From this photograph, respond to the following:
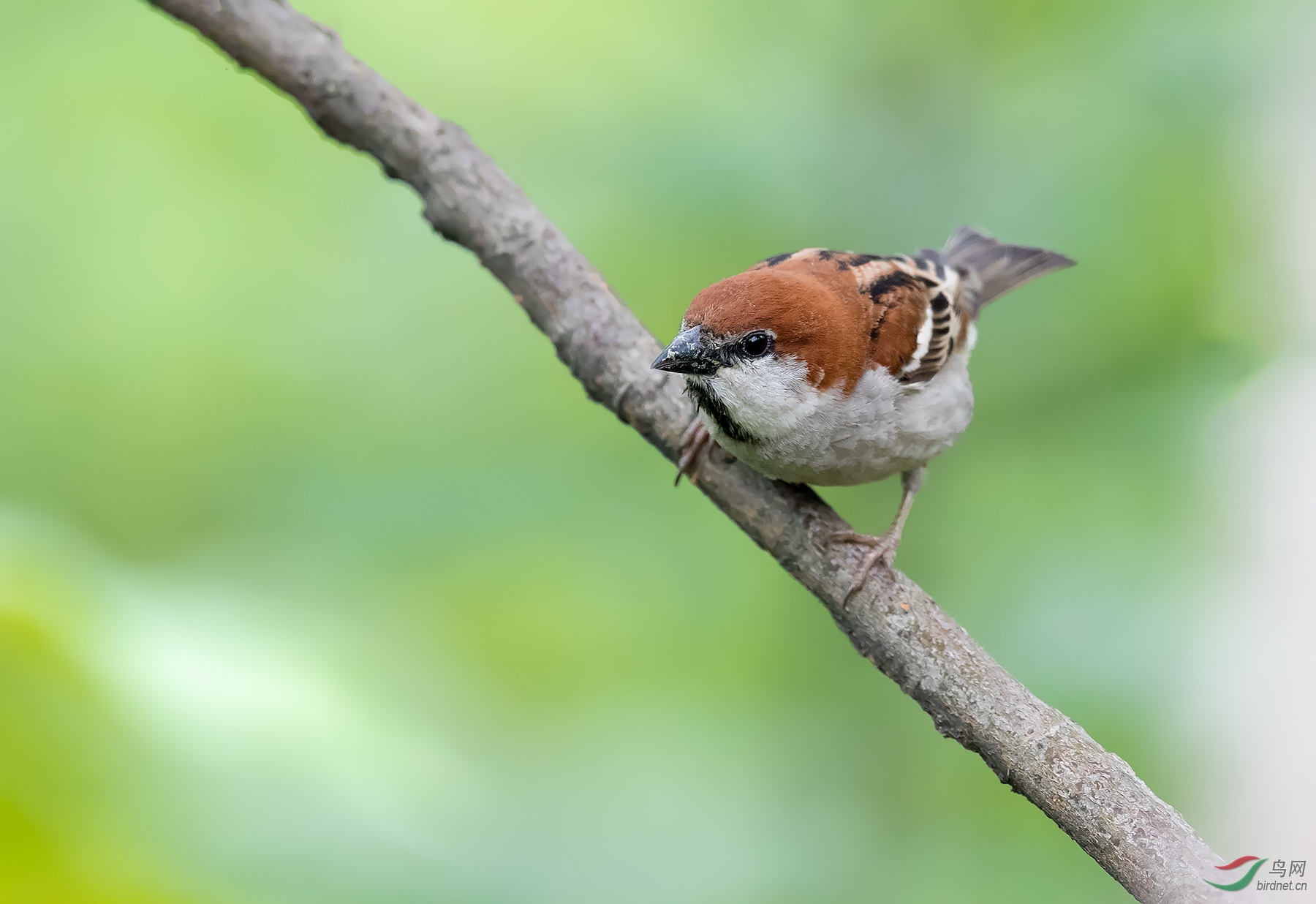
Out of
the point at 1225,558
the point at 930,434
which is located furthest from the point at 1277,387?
the point at 930,434

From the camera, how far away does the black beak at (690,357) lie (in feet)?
6.42

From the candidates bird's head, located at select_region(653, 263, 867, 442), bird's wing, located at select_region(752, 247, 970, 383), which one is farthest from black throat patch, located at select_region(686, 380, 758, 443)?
bird's wing, located at select_region(752, 247, 970, 383)

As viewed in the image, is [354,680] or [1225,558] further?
[1225,558]

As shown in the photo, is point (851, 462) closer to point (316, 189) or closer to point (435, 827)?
point (435, 827)

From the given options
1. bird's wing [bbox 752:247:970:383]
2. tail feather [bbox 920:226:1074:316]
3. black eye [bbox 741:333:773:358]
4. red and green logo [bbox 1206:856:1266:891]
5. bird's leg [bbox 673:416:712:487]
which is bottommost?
red and green logo [bbox 1206:856:1266:891]

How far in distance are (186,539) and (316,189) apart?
1272 mm

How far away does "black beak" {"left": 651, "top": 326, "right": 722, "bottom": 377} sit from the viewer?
1958mm

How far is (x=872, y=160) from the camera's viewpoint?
333 centimetres

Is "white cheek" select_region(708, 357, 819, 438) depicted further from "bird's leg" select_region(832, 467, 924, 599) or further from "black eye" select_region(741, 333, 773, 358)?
"bird's leg" select_region(832, 467, 924, 599)

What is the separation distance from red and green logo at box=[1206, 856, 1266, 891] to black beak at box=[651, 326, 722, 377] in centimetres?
126

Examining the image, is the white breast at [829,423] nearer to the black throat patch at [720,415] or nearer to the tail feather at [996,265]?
the black throat patch at [720,415]

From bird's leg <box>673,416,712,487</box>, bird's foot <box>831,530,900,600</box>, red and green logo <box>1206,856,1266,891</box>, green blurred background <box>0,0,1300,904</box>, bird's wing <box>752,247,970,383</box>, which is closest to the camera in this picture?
red and green logo <box>1206,856,1266,891</box>

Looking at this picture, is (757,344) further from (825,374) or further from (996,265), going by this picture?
(996,265)

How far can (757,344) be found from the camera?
204 cm
